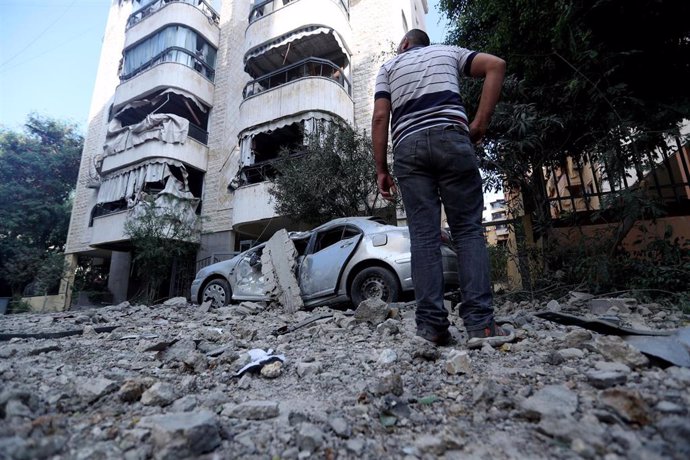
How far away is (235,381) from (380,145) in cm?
165

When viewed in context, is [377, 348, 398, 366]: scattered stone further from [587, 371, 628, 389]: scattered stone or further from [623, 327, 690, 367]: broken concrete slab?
[623, 327, 690, 367]: broken concrete slab

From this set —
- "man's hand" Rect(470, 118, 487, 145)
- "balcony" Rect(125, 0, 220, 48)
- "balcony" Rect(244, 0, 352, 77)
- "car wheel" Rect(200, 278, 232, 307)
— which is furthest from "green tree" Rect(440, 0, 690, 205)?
"balcony" Rect(125, 0, 220, 48)

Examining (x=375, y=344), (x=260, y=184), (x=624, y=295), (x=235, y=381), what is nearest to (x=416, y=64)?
(x=375, y=344)

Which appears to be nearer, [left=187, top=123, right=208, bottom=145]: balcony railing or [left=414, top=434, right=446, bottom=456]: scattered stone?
[left=414, top=434, right=446, bottom=456]: scattered stone

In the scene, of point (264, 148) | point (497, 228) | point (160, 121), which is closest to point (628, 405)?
point (497, 228)

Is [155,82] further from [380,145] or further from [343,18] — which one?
[380,145]

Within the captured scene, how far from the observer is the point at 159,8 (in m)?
13.4

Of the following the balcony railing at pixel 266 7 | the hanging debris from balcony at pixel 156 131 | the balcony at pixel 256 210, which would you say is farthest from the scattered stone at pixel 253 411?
the balcony railing at pixel 266 7

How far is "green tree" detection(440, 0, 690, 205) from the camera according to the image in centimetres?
393

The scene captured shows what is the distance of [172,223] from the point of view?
10.5 m

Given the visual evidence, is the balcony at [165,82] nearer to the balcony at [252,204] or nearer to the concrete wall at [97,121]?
the concrete wall at [97,121]

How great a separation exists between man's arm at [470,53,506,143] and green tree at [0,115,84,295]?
17.0 metres

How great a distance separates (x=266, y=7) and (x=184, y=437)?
14779 mm

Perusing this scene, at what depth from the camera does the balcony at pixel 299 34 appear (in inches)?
416
